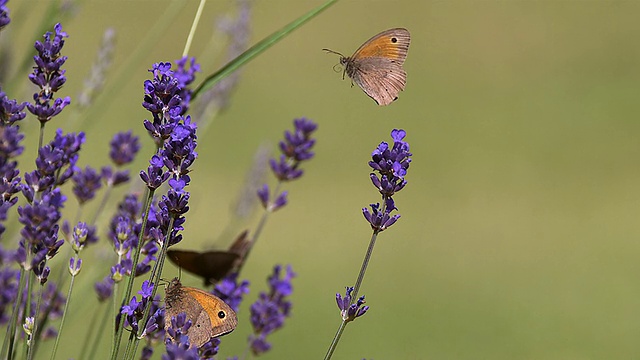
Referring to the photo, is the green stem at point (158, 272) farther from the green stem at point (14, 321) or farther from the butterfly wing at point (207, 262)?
the butterfly wing at point (207, 262)

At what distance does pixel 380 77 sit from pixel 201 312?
418 mm

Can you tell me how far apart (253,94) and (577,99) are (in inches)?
103

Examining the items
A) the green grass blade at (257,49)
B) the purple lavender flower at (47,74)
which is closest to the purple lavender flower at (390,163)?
the green grass blade at (257,49)

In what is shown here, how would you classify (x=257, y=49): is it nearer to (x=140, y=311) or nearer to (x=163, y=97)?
(x=163, y=97)

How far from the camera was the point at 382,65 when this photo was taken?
3.78 ft

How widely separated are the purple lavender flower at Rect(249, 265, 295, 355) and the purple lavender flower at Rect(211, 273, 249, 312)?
0.05 meters

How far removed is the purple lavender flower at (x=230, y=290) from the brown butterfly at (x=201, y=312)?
0.47ft

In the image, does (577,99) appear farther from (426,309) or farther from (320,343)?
(320,343)

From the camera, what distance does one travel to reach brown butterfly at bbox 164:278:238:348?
2.90 ft

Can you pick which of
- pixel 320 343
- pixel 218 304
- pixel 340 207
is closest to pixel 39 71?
pixel 218 304

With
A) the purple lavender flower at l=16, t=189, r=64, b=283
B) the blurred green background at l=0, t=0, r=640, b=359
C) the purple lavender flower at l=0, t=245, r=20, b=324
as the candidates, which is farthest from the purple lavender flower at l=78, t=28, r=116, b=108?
the purple lavender flower at l=16, t=189, r=64, b=283

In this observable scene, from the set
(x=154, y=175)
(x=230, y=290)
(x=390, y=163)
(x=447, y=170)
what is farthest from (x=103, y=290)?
(x=447, y=170)

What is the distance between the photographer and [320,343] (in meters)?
3.63

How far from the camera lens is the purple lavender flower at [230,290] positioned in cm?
110
